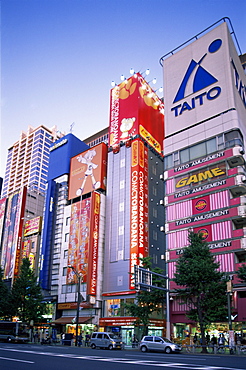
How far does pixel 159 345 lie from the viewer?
31.5 meters

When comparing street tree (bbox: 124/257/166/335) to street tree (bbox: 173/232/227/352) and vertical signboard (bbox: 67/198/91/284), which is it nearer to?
street tree (bbox: 173/232/227/352)

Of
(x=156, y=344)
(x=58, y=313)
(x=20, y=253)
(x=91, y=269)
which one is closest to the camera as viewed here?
(x=156, y=344)

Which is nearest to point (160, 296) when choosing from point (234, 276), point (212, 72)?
point (234, 276)

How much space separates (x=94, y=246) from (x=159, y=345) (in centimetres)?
3285

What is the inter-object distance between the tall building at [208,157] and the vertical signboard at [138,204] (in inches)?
362

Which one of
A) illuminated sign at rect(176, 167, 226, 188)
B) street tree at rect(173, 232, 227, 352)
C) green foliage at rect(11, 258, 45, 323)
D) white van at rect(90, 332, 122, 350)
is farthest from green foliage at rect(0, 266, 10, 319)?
illuminated sign at rect(176, 167, 226, 188)

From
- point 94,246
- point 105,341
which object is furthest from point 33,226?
point 105,341

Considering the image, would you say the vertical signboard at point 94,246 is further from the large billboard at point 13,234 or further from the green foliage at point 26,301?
the large billboard at point 13,234

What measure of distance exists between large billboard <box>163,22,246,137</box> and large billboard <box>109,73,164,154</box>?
9286 mm

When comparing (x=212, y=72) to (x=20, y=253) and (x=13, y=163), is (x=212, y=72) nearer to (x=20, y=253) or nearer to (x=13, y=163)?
(x=20, y=253)

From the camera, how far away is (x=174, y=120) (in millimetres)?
59250

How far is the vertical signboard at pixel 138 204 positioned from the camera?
2344 inches

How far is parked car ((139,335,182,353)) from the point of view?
3047 centimetres

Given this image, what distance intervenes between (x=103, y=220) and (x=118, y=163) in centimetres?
1158
